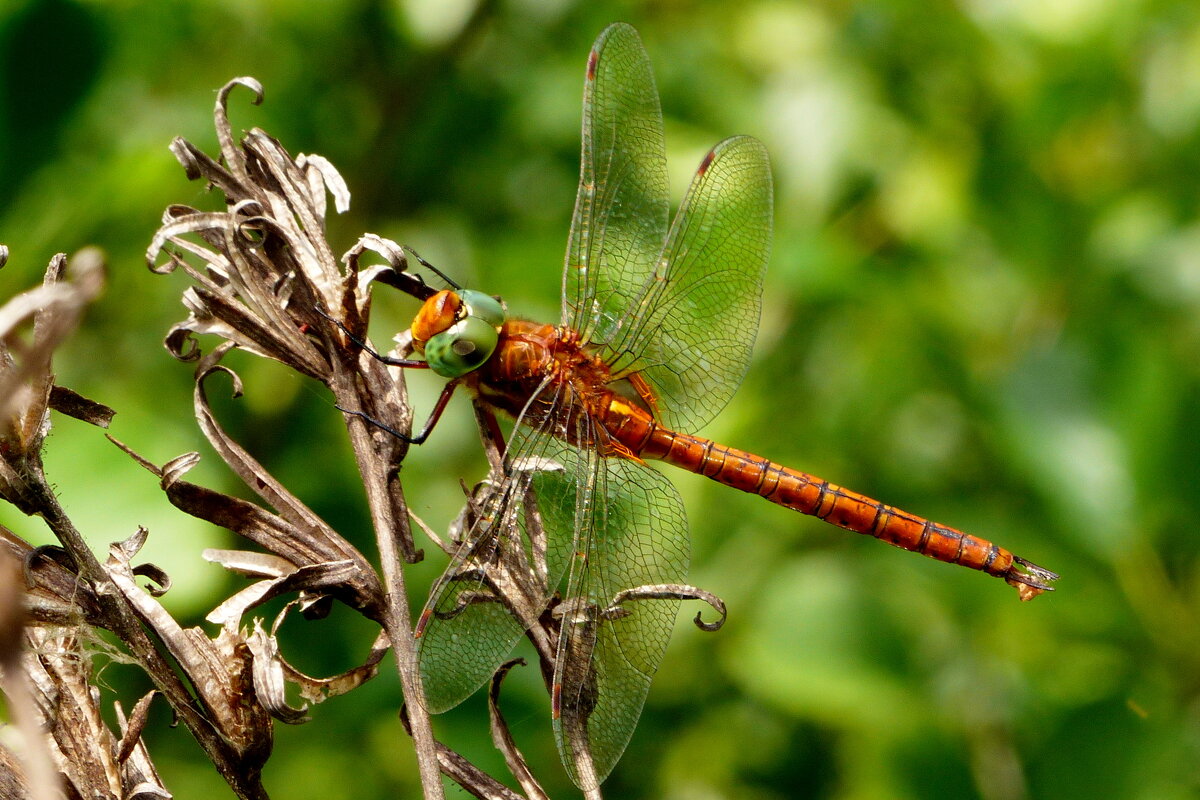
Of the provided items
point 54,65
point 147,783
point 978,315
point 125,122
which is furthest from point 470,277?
point 147,783

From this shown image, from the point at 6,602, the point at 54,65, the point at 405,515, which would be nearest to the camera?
the point at 6,602

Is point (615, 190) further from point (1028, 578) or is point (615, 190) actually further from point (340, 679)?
point (340, 679)

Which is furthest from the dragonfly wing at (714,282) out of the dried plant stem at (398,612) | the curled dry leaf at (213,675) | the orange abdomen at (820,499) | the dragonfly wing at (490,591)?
the curled dry leaf at (213,675)

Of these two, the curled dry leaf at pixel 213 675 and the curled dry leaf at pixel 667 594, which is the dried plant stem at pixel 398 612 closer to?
the curled dry leaf at pixel 213 675

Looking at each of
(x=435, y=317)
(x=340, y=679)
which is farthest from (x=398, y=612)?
(x=435, y=317)

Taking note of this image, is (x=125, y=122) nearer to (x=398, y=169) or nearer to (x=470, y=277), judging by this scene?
(x=398, y=169)

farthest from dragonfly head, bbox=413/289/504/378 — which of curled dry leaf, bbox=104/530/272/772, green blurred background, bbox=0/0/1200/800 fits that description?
curled dry leaf, bbox=104/530/272/772
